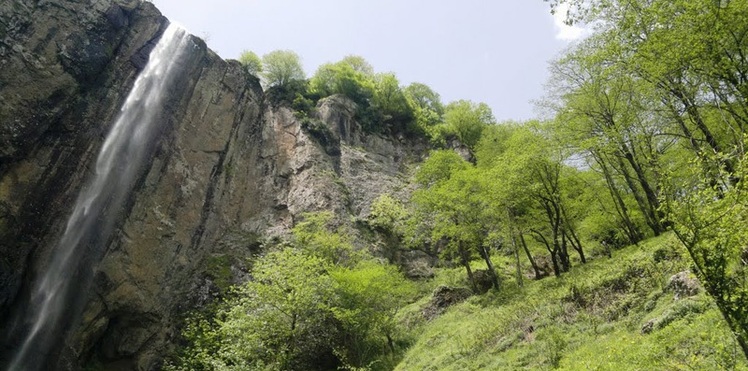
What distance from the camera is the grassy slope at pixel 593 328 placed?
9.72 metres

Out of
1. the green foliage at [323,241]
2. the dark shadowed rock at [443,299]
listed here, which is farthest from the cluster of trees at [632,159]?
the green foliage at [323,241]

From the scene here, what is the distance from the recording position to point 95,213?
2522 cm

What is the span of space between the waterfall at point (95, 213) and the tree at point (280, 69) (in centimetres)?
1586

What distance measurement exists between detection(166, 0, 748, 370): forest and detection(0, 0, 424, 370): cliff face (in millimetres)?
2961

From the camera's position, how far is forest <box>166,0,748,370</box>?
920cm

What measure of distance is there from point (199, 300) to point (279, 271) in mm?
8289

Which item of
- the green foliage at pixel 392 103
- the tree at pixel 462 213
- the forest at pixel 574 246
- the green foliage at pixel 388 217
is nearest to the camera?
the forest at pixel 574 246

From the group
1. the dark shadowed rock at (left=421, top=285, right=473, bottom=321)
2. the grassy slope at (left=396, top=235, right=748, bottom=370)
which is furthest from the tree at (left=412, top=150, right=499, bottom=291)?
the grassy slope at (left=396, top=235, right=748, bottom=370)

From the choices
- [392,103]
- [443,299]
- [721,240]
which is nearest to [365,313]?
[443,299]

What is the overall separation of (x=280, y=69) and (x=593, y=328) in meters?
41.3

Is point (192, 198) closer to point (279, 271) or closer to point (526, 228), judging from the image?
point (279, 271)

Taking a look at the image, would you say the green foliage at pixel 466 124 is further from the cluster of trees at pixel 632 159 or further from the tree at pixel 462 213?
the tree at pixel 462 213

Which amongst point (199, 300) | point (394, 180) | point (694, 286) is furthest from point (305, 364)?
point (394, 180)

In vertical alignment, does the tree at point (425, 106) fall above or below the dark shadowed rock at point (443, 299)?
above
